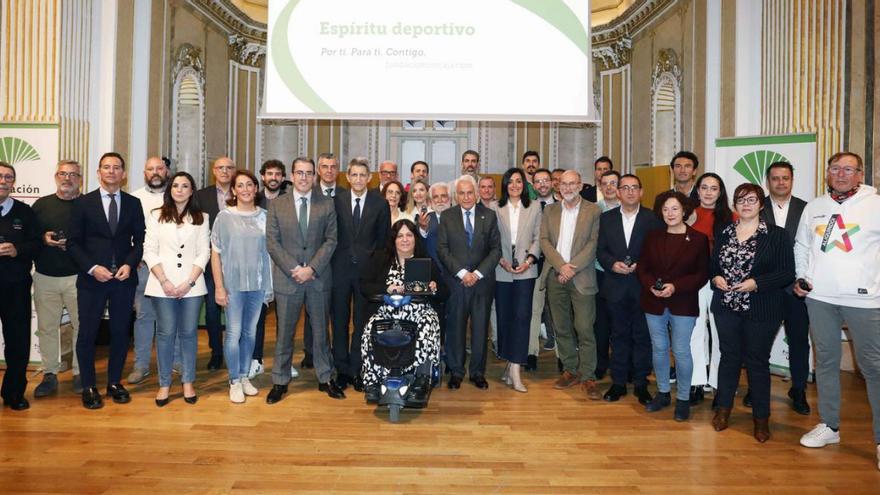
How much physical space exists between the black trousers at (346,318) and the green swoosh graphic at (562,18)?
2.47 metres

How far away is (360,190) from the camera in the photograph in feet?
13.6

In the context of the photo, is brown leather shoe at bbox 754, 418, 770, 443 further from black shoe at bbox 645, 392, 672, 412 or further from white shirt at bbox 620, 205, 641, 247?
white shirt at bbox 620, 205, 641, 247

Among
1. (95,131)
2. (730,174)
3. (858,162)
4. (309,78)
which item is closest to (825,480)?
(858,162)

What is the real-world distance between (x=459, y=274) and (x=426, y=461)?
1513mm

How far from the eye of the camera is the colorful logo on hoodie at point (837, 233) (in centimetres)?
316

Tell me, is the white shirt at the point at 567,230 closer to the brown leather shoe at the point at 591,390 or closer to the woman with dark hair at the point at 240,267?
the brown leather shoe at the point at 591,390

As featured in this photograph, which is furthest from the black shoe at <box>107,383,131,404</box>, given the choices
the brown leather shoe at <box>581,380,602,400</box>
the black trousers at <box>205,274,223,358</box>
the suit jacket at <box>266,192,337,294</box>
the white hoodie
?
the white hoodie

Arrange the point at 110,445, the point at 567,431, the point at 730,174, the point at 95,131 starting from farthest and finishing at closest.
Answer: the point at 95,131, the point at 730,174, the point at 567,431, the point at 110,445

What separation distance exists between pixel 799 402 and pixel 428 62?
11.6 feet

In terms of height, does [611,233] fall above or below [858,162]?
below

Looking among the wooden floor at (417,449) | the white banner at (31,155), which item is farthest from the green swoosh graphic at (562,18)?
the white banner at (31,155)

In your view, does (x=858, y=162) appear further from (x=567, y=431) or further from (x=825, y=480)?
(x=567, y=431)

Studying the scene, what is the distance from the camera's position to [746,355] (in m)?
3.45

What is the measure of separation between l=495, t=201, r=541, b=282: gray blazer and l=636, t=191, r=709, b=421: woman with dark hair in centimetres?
82
